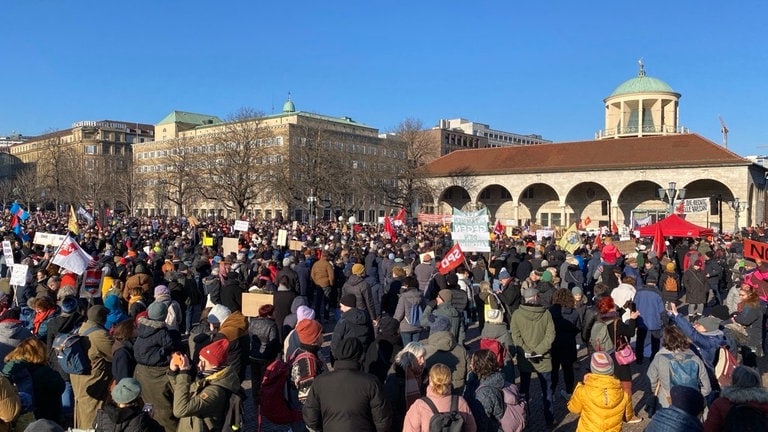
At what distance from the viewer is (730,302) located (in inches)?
354

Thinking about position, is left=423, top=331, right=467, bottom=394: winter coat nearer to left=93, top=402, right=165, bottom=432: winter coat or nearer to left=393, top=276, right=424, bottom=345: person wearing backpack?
left=393, top=276, right=424, bottom=345: person wearing backpack

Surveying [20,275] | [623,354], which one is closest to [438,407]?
[623,354]

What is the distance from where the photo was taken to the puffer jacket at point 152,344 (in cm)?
505

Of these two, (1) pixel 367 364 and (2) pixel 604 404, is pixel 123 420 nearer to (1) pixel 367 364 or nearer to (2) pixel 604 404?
(1) pixel 367 364

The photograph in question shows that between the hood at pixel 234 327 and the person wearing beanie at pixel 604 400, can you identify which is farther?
the hood at pixel 234 327

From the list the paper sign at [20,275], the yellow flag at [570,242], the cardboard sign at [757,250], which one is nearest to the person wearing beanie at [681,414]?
the cardboard sign at [757,250]

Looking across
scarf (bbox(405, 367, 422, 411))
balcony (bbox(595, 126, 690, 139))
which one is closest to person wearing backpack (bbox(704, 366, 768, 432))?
scarf (bbox(405, 367, 422, 411))

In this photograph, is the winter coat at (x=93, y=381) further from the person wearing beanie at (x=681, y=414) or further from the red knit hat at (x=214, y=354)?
the person wearing beanie at (x=681, y=414)

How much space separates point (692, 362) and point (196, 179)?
45.6 m

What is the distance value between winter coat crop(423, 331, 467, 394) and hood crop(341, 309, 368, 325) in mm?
1018

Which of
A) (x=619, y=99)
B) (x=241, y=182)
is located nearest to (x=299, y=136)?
(x=241, y=182)

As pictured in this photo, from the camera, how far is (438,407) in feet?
13.1

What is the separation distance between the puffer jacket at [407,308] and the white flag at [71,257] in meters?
5.85

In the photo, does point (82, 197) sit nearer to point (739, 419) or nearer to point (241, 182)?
point (241, 182)
